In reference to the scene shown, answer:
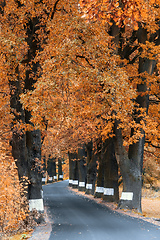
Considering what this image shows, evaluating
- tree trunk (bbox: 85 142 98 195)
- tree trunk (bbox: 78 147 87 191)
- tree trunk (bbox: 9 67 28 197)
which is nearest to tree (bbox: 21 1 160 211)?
tree trunk (bbox: 9 67 28 197)

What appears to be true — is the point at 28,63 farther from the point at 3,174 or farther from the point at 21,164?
→ the point at 3,174

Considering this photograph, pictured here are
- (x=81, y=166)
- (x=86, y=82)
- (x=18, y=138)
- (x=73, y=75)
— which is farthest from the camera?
(x=81, y=166)

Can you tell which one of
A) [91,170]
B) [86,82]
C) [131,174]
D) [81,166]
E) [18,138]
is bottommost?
[91,170]

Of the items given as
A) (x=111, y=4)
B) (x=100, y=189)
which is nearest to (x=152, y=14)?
(x=111, y=4)

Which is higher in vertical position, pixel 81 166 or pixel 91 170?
pixel 81 166

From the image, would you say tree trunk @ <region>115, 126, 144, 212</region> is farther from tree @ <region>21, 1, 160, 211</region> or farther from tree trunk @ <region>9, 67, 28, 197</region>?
tree trunk @ <region>9, 67, 28, 197</region>

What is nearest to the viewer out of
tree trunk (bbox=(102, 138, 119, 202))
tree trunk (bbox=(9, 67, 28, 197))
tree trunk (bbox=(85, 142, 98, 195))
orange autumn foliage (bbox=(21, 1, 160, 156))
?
orange autumn foliage (bbox=(21, 1, 160, 156))

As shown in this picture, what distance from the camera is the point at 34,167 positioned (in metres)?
15.4

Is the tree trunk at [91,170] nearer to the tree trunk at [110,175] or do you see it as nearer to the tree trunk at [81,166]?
the tree trunk at [81,166]

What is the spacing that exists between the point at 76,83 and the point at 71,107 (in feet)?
3.85

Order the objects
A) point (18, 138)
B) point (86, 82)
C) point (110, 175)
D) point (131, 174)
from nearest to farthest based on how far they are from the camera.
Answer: point (18, 138), point (86, 82), point (131, 174), point (110, 175)

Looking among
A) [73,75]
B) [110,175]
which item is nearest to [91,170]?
[110,175]

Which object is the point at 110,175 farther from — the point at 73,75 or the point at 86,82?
the point at 73,75

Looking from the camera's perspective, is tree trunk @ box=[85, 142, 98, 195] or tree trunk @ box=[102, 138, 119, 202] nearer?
tree trunk @ box=[102, 138, 119, 202]
